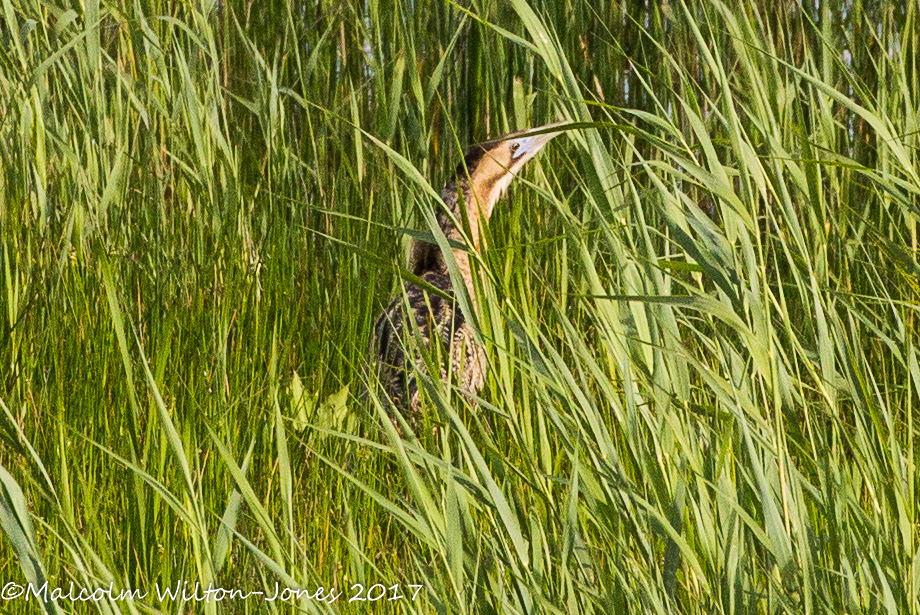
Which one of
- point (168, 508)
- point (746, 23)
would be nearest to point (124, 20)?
point (168, 508)

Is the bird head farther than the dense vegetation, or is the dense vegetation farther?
the bird head

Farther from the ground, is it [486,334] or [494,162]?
[486,334]

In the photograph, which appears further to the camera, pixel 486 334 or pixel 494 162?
pixel 494 162

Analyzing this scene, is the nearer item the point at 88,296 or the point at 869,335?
the point at 88,296

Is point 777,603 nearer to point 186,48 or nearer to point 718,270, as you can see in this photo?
point 718,270

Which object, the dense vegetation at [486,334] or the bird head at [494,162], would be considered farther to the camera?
the bird head at [494,162]

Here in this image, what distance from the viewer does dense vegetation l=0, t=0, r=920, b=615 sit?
100 cm

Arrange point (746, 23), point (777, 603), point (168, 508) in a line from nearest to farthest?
point (777, 603) → point (746, 23) → point (168, 508)

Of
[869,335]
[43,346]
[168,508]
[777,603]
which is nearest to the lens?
[777,603]

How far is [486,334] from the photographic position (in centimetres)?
120

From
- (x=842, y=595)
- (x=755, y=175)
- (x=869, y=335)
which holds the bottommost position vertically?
(x=869, y=335)

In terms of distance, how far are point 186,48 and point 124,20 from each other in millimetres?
600

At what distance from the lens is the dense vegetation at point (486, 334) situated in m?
1.00

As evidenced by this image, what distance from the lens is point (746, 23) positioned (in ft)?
3.88
